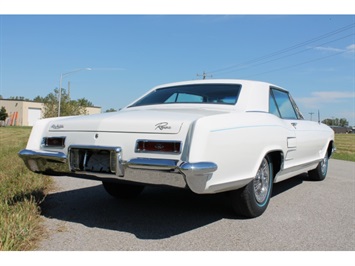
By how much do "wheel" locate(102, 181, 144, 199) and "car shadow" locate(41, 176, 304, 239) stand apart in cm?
9

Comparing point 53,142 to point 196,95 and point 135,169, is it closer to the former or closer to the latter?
point 135,169

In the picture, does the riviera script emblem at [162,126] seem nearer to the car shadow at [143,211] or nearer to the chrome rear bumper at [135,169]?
the chrome rear bumper at [135,169]

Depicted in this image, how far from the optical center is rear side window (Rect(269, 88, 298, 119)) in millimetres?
4555

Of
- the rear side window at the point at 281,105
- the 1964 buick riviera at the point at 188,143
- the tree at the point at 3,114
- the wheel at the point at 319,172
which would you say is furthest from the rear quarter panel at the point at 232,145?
the tree at the point at 3,114

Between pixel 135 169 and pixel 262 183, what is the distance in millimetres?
1703

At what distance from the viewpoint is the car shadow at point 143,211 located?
356cm

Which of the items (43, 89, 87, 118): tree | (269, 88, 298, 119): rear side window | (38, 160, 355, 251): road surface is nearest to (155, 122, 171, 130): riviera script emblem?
(38, 160, 355, 251): road surface

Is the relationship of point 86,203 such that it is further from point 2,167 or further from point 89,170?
point 2,167

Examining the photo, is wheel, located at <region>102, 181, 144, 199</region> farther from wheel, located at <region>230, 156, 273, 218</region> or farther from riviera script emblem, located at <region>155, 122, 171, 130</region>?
riviera script emblem, located at <region>155, 122, 171, 130</region>

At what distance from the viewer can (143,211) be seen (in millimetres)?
4184

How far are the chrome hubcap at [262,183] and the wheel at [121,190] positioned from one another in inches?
60.9

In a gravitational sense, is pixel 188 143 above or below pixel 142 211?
above

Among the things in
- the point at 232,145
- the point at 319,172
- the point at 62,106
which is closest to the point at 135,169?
the point at 232,145
